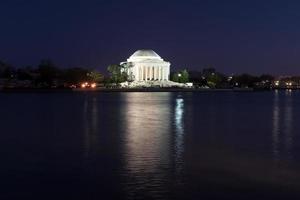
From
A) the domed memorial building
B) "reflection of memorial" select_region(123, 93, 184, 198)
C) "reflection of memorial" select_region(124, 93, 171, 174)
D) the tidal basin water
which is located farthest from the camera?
the domed memorial building

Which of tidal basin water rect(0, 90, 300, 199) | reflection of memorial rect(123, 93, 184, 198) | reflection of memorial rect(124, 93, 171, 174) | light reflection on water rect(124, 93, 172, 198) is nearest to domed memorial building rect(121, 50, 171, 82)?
reflection of memorial rect(124, 93, 171, 174)

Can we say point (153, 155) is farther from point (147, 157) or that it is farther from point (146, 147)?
point (146, 147)

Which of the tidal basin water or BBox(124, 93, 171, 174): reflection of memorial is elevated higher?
BBox(124, 93, 171, 174): reflection of memorial

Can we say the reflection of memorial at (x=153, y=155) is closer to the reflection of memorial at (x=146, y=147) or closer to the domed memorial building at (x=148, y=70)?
the reflection of memorial at (x=146, y=147)

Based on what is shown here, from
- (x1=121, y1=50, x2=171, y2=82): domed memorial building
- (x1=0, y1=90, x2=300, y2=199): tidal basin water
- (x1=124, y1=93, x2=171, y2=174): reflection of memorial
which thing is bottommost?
(x1=0, y1=90, x2=300, y2=199): tidal basin water

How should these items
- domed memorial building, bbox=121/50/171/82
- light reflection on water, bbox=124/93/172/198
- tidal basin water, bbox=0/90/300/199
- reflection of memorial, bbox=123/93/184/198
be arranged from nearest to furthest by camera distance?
1. tidal basin water, bbox=0/90/300/199
2. light reflection on water, bbox=124/93/172/198
3. reflection of memorial, bbox=123/93/184/198
4. domed memorial building, bbox=121/50/171/82

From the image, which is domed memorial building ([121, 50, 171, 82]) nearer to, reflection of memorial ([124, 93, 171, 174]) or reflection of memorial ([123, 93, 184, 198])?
reflection of memorial ([124, 93, 171, 174])

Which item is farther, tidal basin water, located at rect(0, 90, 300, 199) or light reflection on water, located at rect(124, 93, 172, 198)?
light reflection on water, located at rect(124, 93, 172, 198)

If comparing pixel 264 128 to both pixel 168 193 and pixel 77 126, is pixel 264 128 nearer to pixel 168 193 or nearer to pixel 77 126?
pixel 77 126

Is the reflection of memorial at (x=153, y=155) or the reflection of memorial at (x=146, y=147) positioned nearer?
the reflection of memorial at (x=153, y=155)

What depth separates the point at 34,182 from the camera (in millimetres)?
15367

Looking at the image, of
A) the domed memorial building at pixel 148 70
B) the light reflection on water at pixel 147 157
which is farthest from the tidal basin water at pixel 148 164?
the domed memorial building at pixel 148 70

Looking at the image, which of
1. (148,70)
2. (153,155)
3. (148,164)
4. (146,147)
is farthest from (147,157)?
(148,70)

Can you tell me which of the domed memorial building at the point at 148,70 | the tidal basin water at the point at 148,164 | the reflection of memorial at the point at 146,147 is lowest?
the tidal basin water at the point at 148,164
